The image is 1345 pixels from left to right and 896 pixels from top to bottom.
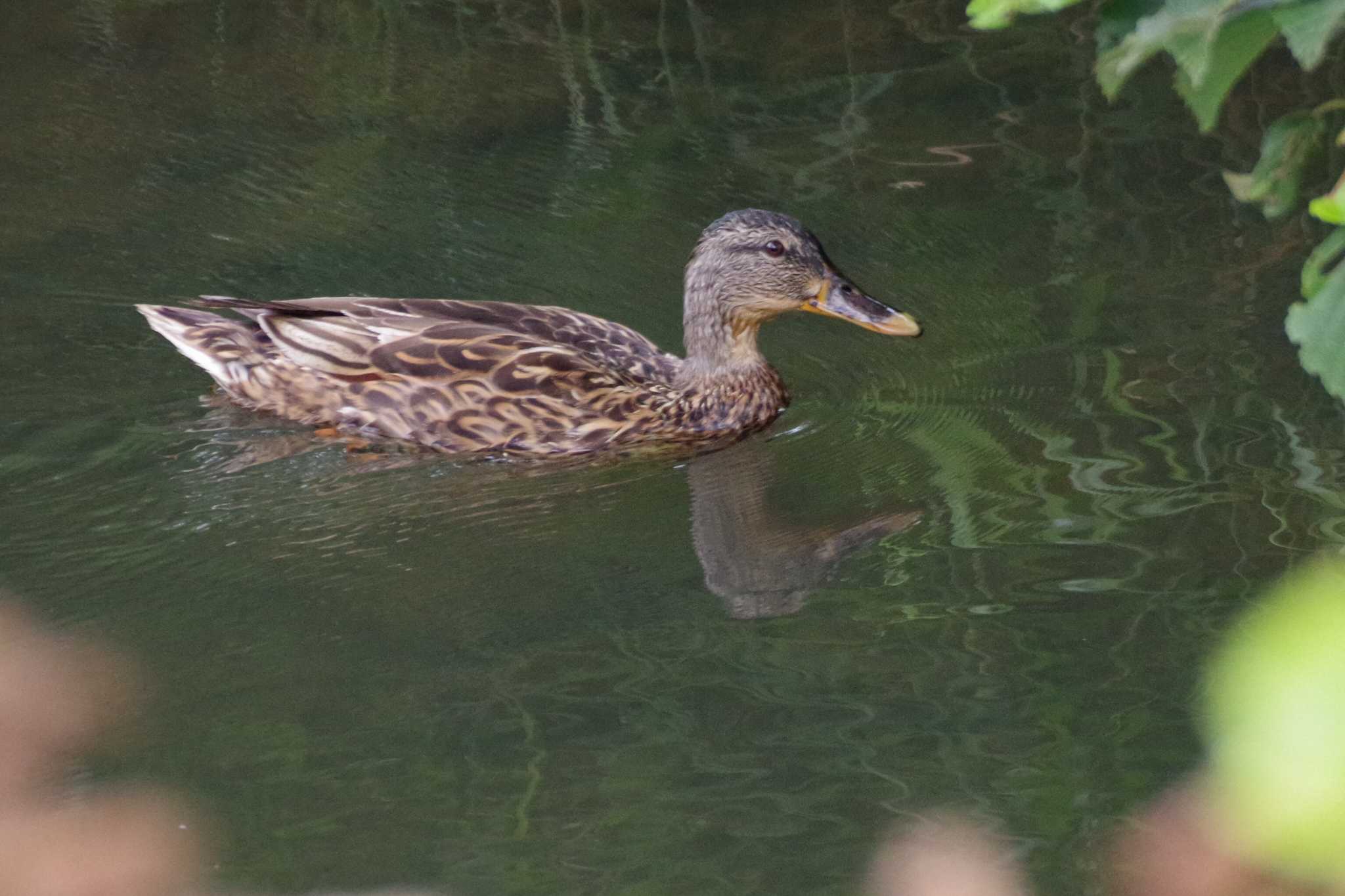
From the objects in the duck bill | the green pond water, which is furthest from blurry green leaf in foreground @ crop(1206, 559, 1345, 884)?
the duck bill

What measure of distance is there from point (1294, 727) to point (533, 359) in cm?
543

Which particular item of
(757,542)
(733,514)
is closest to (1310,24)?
(757,542)

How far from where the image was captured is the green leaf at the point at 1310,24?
177 centimetres

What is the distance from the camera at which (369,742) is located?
174 inches

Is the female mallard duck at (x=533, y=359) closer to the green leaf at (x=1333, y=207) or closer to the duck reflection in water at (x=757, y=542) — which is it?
the duck reflection in water at (x=757, y=542)

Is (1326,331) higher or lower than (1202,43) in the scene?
lower

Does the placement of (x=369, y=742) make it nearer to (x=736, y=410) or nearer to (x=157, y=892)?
(x=157, y=892)

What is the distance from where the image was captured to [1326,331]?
1.95 metres

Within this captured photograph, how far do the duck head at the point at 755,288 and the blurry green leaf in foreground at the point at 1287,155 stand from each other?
14.6 feet

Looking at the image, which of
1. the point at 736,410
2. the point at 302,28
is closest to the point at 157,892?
the point at 736,410

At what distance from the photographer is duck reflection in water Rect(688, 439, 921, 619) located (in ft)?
17.5

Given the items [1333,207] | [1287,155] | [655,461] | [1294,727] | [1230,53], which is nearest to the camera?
[1294,727]

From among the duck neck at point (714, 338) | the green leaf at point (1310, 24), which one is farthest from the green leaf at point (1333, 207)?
the duck neck at point (714, 338)

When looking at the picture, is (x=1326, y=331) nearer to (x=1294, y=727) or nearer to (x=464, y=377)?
(x=1294, y=727)
